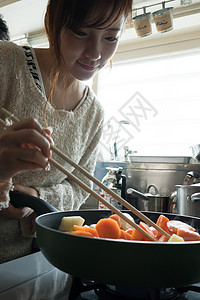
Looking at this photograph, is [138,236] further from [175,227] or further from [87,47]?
[87,47]

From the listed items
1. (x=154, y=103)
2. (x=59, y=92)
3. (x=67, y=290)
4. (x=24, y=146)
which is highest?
(x=154, y=103)

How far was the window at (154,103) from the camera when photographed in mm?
2881

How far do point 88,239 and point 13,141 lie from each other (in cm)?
22

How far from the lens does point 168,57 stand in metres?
2.98

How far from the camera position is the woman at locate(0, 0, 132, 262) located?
83 cm

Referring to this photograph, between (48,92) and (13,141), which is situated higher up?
(48,92)

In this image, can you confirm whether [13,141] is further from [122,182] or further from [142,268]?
[122,182]

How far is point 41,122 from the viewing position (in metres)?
1.01

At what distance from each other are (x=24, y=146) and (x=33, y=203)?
0.56 feet

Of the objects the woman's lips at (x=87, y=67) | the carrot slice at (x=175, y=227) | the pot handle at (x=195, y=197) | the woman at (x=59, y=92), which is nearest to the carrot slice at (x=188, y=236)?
the carrot slice at (x=175, y=227)

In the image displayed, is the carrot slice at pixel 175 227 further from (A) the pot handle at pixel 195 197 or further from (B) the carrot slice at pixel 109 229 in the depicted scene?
(A) the pot handle at pixel 195 197

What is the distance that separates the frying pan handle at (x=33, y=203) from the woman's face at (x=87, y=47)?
420 millimetres

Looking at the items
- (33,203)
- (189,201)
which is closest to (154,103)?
(189,201)

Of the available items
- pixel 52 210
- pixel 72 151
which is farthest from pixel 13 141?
pixel 72 151
